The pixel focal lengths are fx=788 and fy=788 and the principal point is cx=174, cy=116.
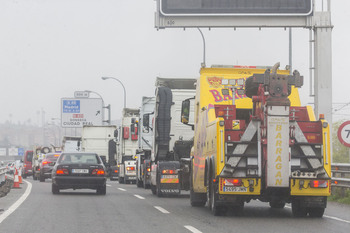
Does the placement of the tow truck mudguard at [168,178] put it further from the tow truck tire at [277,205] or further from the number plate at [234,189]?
the number plate at [234,189]

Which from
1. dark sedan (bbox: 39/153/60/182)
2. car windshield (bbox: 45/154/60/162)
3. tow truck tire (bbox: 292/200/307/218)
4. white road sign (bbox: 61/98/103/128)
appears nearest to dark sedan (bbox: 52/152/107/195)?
tow truck tire (bbox: 292/200/307/218)

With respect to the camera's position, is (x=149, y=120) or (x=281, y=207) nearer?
(x=281, y=207)

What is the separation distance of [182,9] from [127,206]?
33.0 feet

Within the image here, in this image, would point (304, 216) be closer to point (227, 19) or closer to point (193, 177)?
point (193, 177)

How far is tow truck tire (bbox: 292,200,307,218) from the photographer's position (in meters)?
15.0

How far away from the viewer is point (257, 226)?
12789 millimetres

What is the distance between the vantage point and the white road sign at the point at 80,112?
7812cm

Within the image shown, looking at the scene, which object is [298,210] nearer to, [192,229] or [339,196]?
[192,229]

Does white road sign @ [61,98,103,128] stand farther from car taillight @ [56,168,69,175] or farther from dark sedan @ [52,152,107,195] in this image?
car taillight @ [56,168,69,175]

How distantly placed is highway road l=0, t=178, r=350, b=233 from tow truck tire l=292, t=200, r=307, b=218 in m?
0.15

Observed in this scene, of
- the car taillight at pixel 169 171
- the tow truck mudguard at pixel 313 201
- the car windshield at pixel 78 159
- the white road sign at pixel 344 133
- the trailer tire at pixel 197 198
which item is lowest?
the trailer tire at pixel 197 198

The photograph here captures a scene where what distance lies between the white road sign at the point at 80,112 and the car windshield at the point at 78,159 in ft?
174

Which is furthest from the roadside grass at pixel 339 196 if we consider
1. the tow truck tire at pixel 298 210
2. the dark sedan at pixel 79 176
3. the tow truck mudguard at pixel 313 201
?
the dark sedan at pixel 79 176

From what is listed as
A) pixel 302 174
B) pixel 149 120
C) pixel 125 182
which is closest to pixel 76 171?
pixel 149 120
